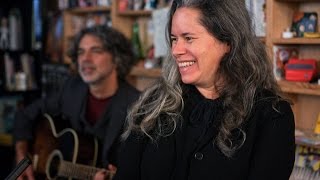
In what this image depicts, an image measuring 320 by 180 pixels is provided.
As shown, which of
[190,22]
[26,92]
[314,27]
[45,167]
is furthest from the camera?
[26,92]

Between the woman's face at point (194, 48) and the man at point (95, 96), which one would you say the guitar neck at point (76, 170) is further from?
the woman's face at point (194, 48)

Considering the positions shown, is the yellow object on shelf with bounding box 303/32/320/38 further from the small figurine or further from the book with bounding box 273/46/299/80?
the small figurine

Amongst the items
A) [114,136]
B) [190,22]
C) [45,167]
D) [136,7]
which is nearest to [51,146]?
[45,167]

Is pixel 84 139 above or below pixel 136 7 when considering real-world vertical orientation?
below

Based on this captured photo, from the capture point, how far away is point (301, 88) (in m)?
2.31

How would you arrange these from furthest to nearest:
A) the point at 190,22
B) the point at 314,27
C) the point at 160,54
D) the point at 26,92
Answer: the point at 26,92, the point at 160,54, the point at 314,27, the point at 190,22

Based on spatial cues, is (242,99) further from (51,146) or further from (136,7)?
(136,7)

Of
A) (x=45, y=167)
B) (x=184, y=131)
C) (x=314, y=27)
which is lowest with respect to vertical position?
(x=45, y=167)

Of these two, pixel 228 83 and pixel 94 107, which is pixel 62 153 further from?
pixel 228 83

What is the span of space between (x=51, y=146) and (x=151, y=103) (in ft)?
3.70

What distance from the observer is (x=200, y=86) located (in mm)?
1622

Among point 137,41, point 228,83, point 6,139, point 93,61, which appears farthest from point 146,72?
point 228,83

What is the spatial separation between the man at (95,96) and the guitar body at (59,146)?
0.18 feet

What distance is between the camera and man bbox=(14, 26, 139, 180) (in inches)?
99.3
